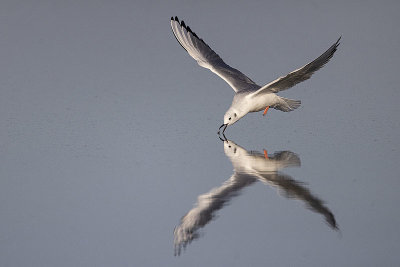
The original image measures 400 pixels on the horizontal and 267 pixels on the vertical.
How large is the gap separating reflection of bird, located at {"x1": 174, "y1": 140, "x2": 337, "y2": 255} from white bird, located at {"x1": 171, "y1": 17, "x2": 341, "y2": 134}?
2.50 ft

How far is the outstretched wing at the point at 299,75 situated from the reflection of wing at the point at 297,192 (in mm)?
1623

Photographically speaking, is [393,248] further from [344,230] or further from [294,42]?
[294,42]

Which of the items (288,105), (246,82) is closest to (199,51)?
(246,82)

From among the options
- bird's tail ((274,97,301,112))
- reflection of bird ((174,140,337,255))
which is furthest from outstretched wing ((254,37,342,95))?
reflection of bird ((174,140,337,255))

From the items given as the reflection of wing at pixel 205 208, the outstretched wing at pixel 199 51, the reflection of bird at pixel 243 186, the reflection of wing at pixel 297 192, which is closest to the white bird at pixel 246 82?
the outstretched wing at pixel 199 51

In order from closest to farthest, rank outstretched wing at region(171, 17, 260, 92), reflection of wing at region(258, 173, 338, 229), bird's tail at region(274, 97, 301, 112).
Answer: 1. reflection of wing at region(258, 173, 338, 229)
2. bird's tail at region(274, 97, 301, 112)
3. outstretched wing at region(171, 17, 260, 92)

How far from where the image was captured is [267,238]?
462 cm

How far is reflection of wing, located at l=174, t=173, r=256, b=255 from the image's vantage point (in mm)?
4586

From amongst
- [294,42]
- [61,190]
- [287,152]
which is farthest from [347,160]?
[294,42]

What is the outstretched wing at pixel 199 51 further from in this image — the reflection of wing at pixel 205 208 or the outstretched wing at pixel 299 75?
the reflection of wing at pixel 205 208

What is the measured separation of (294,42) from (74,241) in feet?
28.2

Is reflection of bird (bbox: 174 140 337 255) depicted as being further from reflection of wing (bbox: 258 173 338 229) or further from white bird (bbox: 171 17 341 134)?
white bird (bbox: 171 17 341 134)

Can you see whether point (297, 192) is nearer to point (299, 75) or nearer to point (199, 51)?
point (299, 75)

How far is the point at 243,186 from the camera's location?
5.78 meters
